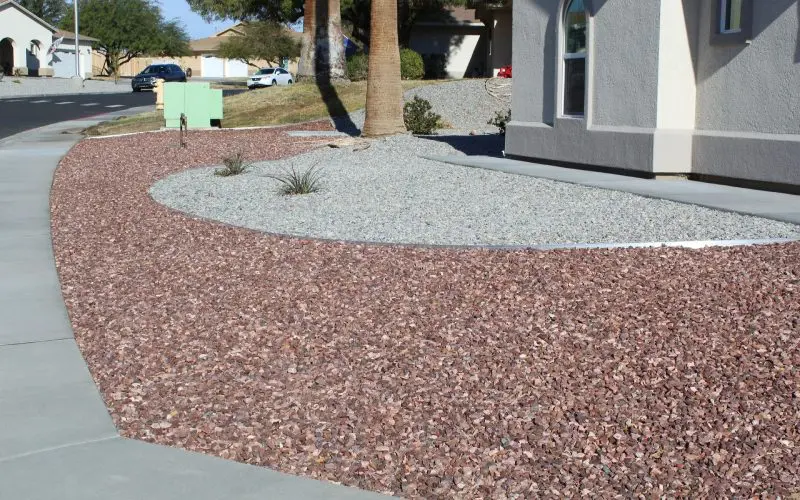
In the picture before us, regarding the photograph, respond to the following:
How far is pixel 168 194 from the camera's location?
14.8 metres

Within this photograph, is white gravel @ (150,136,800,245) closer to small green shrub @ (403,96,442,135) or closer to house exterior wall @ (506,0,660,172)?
house exterior wall @ (506,0,660,172)

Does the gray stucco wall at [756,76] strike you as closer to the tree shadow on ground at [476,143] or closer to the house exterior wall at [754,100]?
the house exterior wall at [754,100]

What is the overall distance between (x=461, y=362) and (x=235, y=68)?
105 metres

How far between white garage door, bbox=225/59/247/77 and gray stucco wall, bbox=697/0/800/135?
96308 mm

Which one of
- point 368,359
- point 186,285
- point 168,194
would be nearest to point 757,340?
point 368,359

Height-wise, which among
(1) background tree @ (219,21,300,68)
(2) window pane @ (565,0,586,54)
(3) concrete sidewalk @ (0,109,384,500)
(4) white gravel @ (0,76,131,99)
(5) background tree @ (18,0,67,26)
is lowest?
(3) concrete sidewalk @ (0,109,384,500)

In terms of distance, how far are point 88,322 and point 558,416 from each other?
3659mm

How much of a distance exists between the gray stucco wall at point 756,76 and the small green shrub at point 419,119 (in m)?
10.8

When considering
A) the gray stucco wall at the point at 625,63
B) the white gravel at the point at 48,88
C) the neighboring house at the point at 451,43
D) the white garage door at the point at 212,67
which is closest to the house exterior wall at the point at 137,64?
the white garage door at the point at 212,67

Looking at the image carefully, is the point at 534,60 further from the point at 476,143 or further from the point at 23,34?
the point at 23,34

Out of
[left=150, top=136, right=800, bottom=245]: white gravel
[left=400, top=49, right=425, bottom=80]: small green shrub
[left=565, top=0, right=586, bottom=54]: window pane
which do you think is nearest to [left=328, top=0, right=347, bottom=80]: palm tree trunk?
[left=400, top=49, right=425, bottom=80]: small green shrub

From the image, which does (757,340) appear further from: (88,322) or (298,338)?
(88,322)

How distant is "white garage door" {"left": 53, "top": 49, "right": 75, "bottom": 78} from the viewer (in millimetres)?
84938

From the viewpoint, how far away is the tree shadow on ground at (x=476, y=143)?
20.2 m
